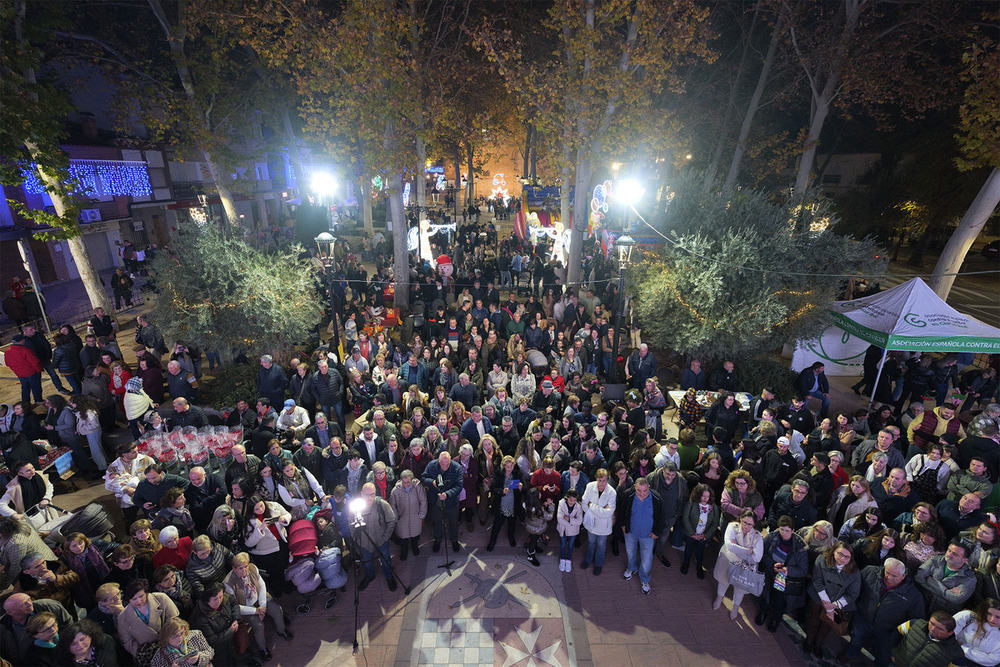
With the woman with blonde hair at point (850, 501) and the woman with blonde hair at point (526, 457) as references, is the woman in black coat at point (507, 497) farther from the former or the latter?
the woman with blonde hair at point (850, 501)

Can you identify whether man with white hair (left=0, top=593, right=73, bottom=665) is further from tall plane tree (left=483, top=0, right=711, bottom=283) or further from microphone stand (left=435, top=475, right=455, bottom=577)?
tall plane tree (left=483, top=0, right=711, bottom=283)

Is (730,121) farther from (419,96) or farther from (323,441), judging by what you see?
(323,441)

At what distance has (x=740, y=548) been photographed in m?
5.51

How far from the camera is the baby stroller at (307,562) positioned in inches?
227

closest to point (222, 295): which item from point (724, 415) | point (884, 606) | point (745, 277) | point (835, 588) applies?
point (724, 415)

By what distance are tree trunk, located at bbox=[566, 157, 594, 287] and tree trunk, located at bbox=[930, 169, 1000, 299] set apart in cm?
971

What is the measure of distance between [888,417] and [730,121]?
21.5 meters

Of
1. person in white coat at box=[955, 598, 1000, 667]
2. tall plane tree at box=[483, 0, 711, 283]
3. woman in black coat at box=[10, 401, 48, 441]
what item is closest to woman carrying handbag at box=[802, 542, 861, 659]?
person in white coat at box=[955, 598, 1000, 667]

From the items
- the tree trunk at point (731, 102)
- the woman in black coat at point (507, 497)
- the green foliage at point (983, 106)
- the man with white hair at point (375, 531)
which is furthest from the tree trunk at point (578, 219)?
the man with white hair at point (375, 531)

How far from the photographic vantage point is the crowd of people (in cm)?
468

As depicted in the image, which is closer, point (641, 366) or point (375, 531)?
point (375, 531)

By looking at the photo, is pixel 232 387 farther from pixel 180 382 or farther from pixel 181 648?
pixel 181 648

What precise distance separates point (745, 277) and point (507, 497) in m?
7.25

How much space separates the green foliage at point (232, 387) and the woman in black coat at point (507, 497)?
18.8 ft
